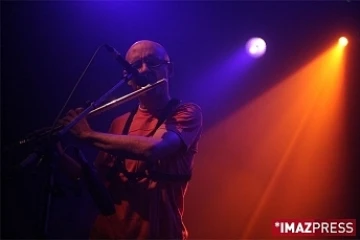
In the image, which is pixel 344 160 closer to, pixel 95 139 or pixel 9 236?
pixel 95 139

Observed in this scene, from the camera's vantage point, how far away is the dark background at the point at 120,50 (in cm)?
255

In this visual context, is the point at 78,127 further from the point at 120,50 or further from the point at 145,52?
the point at 120,50

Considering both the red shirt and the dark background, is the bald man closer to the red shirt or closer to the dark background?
the red shirt

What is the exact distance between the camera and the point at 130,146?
1.90 m

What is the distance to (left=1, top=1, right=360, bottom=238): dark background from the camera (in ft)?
8.36

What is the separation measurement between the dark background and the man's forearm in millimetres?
674

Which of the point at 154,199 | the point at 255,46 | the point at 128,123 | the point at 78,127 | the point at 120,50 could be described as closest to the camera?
the point at 78,127

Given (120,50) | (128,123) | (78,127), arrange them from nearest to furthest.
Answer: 1. (78,127)
2. (128,123)
3. (120,50)

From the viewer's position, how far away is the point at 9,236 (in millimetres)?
2492

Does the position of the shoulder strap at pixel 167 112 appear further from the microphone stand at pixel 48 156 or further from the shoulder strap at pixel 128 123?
the microphone stand at pixel 48 156

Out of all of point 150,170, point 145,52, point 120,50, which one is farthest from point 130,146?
point 120,50

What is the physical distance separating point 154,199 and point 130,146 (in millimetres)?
305

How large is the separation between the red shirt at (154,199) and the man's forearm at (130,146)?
0.14m

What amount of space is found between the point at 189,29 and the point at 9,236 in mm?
1774
